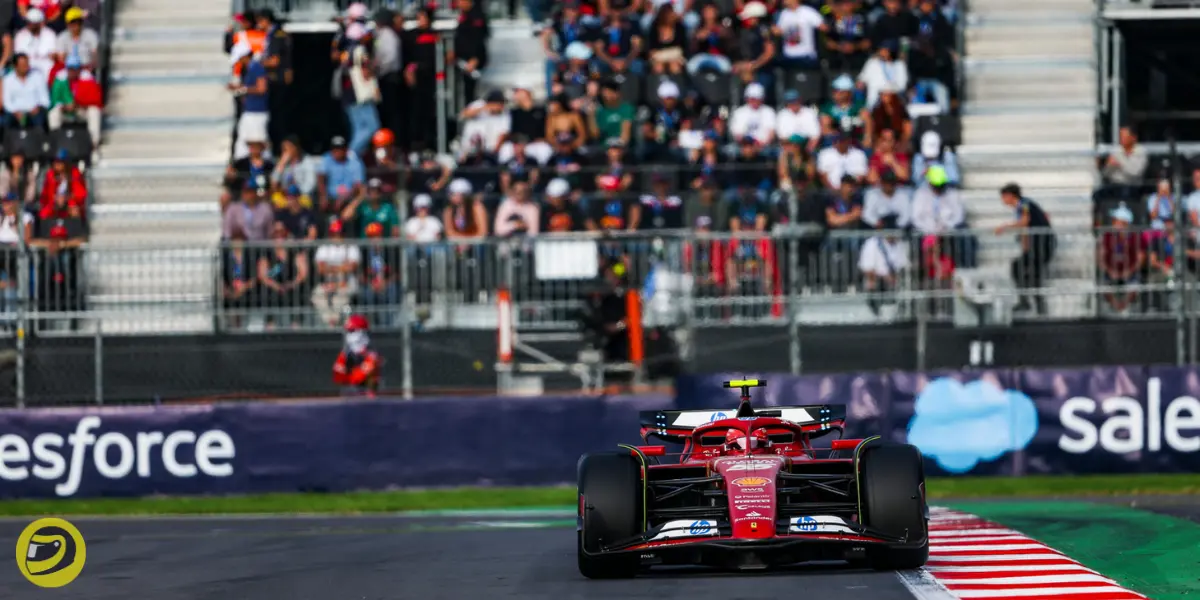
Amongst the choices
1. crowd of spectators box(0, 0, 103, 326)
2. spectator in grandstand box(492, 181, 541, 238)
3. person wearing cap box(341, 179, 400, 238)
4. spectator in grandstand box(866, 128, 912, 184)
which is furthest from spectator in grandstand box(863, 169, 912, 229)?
crowd of spectators box(0, 0, 103, 326)

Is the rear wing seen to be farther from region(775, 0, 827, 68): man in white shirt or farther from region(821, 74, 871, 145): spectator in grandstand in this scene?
region(775, 0, 827, 68): man in white shirt

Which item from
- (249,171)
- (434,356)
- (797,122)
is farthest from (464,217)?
(797,122)

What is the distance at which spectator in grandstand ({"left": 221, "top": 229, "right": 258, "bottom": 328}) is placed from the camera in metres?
19.6

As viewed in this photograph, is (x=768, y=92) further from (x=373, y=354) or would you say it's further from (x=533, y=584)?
(x=533, y=584)

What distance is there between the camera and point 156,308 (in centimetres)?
1969

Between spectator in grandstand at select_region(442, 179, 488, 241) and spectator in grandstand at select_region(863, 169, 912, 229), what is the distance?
417cm

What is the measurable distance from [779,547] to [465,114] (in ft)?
50.6

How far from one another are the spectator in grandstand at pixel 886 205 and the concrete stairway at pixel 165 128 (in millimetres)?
7953

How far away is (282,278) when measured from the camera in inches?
776

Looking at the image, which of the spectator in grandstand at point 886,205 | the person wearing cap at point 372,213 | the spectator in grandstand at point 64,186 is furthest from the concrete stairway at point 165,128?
the spectator in grandstand at point 886,205

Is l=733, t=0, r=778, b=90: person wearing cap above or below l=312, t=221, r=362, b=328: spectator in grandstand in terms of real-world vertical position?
above

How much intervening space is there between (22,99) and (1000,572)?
1756cm

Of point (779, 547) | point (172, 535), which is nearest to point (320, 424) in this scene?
point (172, 535)

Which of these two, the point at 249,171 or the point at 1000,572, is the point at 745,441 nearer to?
the point at 1000,572
